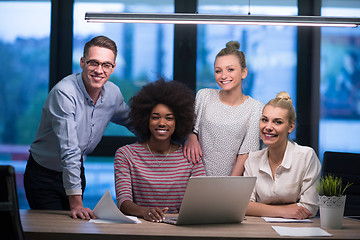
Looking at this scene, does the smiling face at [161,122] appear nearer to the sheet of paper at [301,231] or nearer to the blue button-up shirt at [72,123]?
the blue button-up shirt at [72,123]

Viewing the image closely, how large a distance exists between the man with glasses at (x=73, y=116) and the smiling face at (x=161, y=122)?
38 cm

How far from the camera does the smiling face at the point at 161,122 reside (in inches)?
90.1

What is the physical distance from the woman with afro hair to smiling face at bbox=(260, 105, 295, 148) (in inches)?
15.4

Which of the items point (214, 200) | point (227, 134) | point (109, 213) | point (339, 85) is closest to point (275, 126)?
point (227, 134)

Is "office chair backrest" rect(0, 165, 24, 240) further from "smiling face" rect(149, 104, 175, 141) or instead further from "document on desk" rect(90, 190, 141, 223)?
"smiling face" rect(149, 104, 175, 141)

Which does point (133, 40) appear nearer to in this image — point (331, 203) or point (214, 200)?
point (214, 200)

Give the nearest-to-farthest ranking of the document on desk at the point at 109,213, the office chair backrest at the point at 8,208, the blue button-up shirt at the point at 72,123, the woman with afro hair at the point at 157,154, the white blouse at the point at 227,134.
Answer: the office chair backrest at the point at 8,208
the document on desk at the point at 109,213
the blue button-up shirt at the point at 72,123
the woman with afro hair at the point at 157,154
the white blouse at the point at 227,134

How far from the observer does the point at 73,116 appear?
2322 mm

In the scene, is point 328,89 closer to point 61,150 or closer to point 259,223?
point 259,223

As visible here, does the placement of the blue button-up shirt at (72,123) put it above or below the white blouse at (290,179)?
above

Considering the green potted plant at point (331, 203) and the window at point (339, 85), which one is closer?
the green potted plant at point (331, 203)

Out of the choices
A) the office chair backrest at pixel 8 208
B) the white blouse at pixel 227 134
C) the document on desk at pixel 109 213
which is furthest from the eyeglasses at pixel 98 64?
the office chair backrest at pixel 8 208

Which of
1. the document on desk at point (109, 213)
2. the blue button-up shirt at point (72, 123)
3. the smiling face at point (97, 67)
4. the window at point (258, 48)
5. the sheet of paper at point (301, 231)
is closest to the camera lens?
the sheet of paper at point (301, 231)

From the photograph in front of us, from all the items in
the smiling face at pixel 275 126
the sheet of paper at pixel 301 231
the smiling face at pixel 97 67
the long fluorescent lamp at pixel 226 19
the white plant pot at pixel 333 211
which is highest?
the long fluorescent lamp at pixel 226 19
